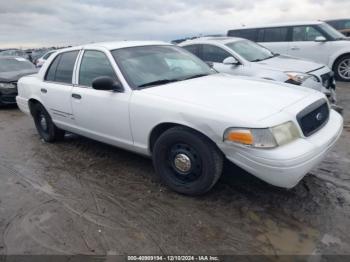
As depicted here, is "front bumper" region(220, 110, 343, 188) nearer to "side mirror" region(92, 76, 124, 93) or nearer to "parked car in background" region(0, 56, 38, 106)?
"side mirror" region(92, 76, 124, 93)

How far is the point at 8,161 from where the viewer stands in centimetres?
531

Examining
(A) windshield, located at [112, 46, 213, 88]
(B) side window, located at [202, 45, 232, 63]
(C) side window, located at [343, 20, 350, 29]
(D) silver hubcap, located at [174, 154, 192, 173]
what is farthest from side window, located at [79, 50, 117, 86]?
(C) side window, located at [343, 20, 350, 29]

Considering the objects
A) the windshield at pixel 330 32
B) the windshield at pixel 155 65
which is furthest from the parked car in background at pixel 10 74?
the windshield at pixel 330 32

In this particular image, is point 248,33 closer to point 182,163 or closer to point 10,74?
point 10,74

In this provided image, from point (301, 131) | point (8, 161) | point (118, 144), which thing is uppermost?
point (301, 131)

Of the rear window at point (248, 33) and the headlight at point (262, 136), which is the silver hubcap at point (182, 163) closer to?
the headlight at point (262, 136)

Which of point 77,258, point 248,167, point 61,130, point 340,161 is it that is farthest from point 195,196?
point 61,130

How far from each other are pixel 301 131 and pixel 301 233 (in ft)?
3.05

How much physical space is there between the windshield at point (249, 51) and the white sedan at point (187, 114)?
2.83 metres

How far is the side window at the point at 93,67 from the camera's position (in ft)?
14.7

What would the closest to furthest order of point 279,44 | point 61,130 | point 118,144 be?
point 118,144 → point 61,130 → point 279,44

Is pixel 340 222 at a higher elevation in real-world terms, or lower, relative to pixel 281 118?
lower

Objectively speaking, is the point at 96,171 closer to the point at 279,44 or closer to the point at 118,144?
the point at 118,144

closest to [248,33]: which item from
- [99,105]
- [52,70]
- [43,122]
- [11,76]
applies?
[11,76]
